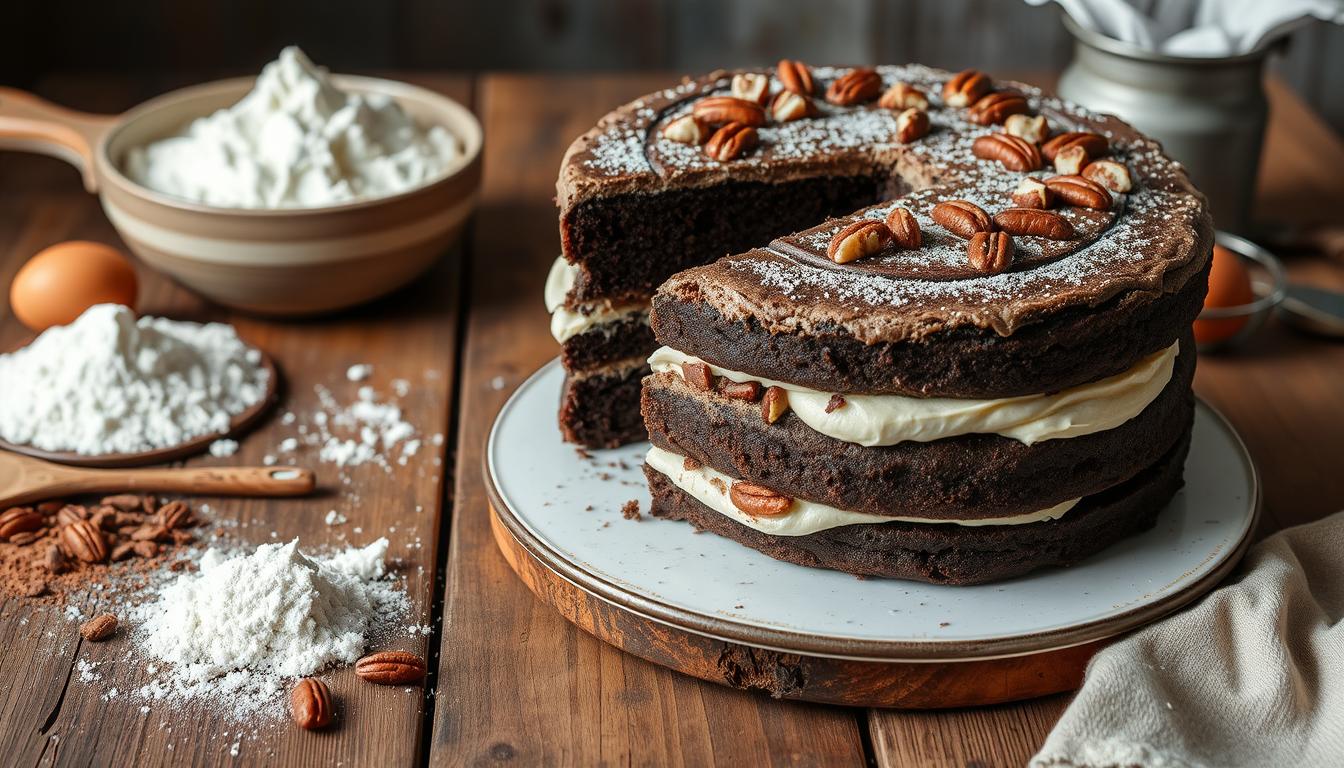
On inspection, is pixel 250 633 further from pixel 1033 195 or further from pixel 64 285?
pixel 1033 195

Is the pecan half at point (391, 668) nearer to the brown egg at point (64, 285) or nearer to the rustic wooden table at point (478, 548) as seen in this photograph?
the rustic wooden table at point (478, 548)

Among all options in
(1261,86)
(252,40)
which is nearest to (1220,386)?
(1261,86)

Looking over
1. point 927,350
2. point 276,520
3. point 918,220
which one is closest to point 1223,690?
point 927,350

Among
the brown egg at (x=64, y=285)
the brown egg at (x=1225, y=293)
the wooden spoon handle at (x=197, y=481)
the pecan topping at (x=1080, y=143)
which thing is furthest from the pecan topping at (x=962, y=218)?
the brown egg at (x=64, y=285)

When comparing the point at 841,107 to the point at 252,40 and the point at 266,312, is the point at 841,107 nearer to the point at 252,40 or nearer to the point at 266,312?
the point at 266,312

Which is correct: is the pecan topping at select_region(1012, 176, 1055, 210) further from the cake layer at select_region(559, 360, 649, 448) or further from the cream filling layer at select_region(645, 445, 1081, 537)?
the cake layer at select_region(559, 360, 649, 448)
